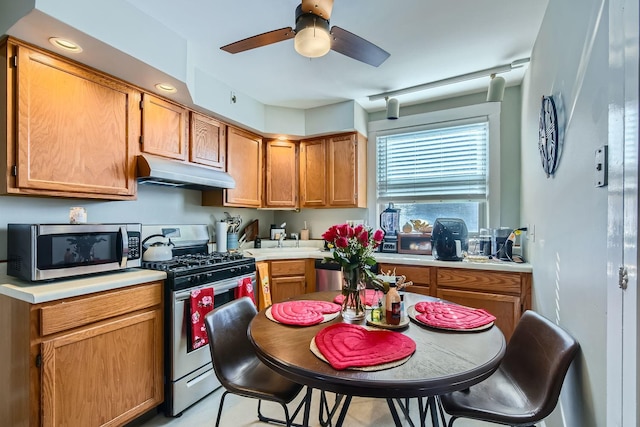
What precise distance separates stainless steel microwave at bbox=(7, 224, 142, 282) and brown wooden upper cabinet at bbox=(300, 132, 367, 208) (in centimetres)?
199

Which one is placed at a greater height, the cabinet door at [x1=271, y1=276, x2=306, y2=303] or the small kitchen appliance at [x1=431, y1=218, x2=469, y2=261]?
the small kitchen appliance at [x1=431, y1=218, x2=469, y2=261]

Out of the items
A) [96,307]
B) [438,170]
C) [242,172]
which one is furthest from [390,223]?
[96,307]

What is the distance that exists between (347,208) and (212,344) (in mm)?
2402

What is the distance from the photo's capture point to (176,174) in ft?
7.71

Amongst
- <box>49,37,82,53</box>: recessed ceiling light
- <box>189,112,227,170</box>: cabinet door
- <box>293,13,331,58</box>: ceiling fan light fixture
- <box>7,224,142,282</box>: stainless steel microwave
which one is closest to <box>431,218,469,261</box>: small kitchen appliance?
<box>293,13,331,58</box>: ceiling fan light fixture

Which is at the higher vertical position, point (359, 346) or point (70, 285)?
point (70, 285)

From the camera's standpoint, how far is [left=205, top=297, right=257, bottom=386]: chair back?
4.90 feet

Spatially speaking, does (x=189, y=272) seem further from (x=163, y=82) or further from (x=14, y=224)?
(x=163, y=82)

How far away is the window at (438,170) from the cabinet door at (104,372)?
104 inches

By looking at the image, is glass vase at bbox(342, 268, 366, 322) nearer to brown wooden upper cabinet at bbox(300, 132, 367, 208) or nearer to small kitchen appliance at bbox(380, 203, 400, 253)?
small kitchen appliance at bbox(380, 203, 400, 253)

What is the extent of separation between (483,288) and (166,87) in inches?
115

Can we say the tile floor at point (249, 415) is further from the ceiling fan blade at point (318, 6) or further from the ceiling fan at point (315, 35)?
the ceiling fan blade at point (318, 6)

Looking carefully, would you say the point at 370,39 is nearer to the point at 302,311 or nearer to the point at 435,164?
the point at 435,164

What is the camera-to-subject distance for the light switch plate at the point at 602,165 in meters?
0.92
